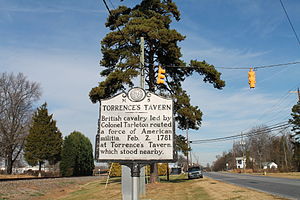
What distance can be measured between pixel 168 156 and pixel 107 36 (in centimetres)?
1869

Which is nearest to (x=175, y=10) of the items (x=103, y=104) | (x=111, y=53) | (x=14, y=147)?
(x=111, y=53)

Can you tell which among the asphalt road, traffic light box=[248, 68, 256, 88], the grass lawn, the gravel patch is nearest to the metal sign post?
the grass lawn

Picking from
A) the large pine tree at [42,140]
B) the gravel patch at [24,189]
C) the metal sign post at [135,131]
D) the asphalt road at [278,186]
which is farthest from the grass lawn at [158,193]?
the large pine tree at [42,140]

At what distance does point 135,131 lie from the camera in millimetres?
5723

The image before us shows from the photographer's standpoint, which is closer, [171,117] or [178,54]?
[171,117]

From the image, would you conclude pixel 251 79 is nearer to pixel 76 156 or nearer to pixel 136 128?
pixel 136 128

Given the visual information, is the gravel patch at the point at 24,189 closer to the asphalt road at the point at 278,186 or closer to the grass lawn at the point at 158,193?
the grass lawn at the point at 158,193

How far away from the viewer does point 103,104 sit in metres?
6.03

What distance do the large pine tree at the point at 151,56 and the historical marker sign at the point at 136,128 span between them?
49.3 ft

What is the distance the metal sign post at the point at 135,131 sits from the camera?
560cm

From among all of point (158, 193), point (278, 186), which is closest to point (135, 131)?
point (158, 193)

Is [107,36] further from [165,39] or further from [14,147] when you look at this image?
[14,147]

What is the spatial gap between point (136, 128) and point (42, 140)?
5053 cm

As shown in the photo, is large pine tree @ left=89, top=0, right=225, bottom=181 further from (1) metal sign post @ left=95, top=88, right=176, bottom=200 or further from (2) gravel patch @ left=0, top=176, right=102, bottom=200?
(1) metal sign post @ left=95, top=88, right=176, bottom=200
